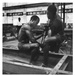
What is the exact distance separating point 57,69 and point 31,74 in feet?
1.66

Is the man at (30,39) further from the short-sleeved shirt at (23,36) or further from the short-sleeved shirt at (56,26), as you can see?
the short-sleeved shirt at (56,26)

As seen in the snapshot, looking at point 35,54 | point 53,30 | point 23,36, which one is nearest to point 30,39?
point 23,36

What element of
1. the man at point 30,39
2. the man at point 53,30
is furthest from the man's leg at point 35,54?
the man at point 53,30

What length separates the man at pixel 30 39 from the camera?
105 inches

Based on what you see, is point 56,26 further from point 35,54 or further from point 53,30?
point 35,54

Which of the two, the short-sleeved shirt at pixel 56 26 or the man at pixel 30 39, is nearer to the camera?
the short-sleeved shirt at pixel 56 26

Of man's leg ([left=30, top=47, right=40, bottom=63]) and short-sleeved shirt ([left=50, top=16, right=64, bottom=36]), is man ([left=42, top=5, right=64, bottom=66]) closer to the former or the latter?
short-sleeved shirt ([left=50, top=16, right=64, bottom=36])

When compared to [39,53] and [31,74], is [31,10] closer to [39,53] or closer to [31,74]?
[39,53]

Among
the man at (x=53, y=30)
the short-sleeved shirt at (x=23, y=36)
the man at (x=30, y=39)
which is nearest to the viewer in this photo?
the man at (x=53, y=30)

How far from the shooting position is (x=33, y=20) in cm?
269

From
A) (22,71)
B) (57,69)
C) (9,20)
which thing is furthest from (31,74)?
(9,20)

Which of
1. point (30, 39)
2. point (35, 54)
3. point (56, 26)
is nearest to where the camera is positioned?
point (56, 26)

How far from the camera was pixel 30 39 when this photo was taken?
2.66m

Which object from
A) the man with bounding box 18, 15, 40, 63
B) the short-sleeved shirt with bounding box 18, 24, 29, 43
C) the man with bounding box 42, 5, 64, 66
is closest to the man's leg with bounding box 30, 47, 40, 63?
the man with bounding box 18, 15, 40, 63
